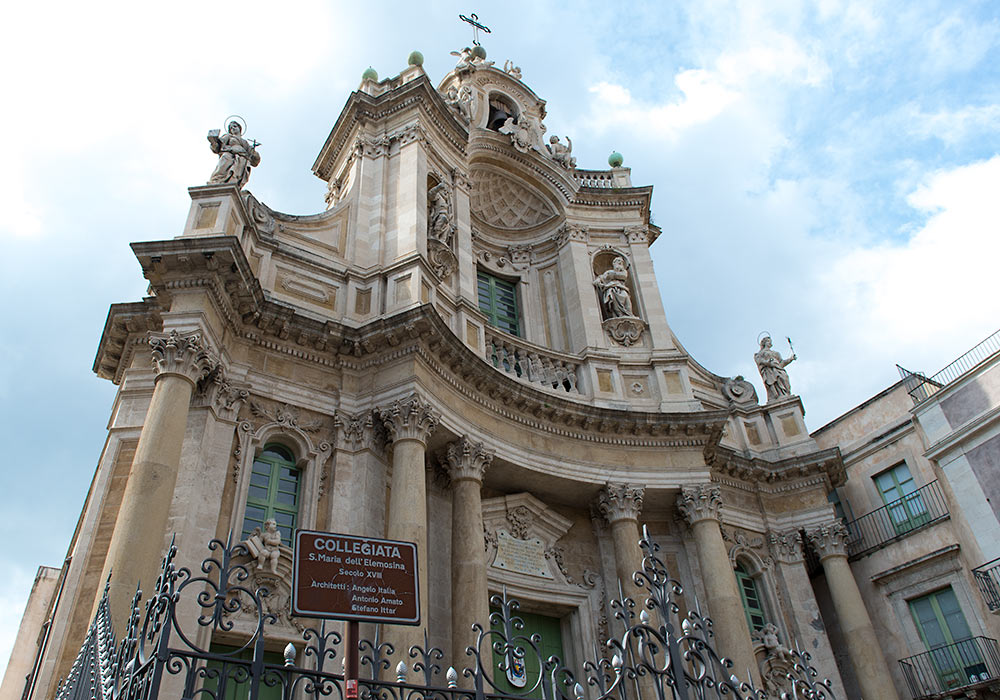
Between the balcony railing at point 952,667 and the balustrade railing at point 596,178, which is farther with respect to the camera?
the balustrade railing at point 596,178

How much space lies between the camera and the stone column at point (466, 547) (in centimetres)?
1208

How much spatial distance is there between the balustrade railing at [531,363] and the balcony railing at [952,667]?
30.4 feet

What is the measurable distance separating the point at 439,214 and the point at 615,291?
488 centimetres

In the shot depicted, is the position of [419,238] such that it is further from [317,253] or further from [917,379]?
[917,379]

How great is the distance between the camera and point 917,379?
20750mm

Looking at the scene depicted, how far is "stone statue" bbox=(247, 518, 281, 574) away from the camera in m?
11.3

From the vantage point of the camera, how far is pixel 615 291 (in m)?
19.2

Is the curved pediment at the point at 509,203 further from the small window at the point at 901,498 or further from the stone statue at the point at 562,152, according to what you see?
the small window at the point at 901,498

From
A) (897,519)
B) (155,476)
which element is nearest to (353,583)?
(155,476)

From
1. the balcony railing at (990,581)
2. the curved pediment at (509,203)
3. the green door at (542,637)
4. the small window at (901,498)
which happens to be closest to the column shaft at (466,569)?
the green door at (542,637)

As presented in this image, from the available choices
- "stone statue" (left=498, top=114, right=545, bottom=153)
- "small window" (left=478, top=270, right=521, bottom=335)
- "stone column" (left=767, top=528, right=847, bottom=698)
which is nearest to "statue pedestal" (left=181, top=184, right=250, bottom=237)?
"small window" (left=478, top=270, right=521, bottom=335)

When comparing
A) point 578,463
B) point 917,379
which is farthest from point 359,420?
point 917,379

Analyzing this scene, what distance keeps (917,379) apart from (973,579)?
565 cm

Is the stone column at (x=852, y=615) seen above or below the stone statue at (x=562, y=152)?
below
